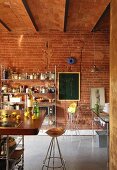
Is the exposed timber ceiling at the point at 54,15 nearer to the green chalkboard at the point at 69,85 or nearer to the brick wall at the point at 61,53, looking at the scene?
the brick wall at the point at 61,53

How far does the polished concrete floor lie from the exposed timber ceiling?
9.62 feet

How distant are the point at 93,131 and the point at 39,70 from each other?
2.33m

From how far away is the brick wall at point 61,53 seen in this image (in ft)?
23.2

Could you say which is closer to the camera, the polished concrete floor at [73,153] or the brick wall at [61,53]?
the polished concrete floor at [73,153]

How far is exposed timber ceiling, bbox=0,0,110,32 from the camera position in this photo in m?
4.64

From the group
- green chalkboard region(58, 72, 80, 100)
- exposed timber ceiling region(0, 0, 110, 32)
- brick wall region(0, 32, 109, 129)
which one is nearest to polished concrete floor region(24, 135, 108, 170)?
green chalkboard region(58, 72, 80, 100)

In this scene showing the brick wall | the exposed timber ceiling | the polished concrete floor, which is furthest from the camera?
the brick wall

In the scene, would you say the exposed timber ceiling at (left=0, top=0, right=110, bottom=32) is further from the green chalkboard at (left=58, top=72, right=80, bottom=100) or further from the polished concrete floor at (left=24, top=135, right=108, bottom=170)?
the polished concrete floor at (left=24, top=135, right=108, bottom=170)

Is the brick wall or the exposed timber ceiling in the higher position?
the exposed timber ceiling

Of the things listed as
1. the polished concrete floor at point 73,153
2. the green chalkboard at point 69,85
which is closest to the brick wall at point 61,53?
the green chalkboard at point 69,85

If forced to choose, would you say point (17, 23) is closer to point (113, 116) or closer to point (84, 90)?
point (84, 90)

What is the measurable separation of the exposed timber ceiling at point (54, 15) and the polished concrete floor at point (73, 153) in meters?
2.93

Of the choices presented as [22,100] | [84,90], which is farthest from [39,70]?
[84,90]

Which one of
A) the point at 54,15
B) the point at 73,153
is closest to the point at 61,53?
the point at 54,15
